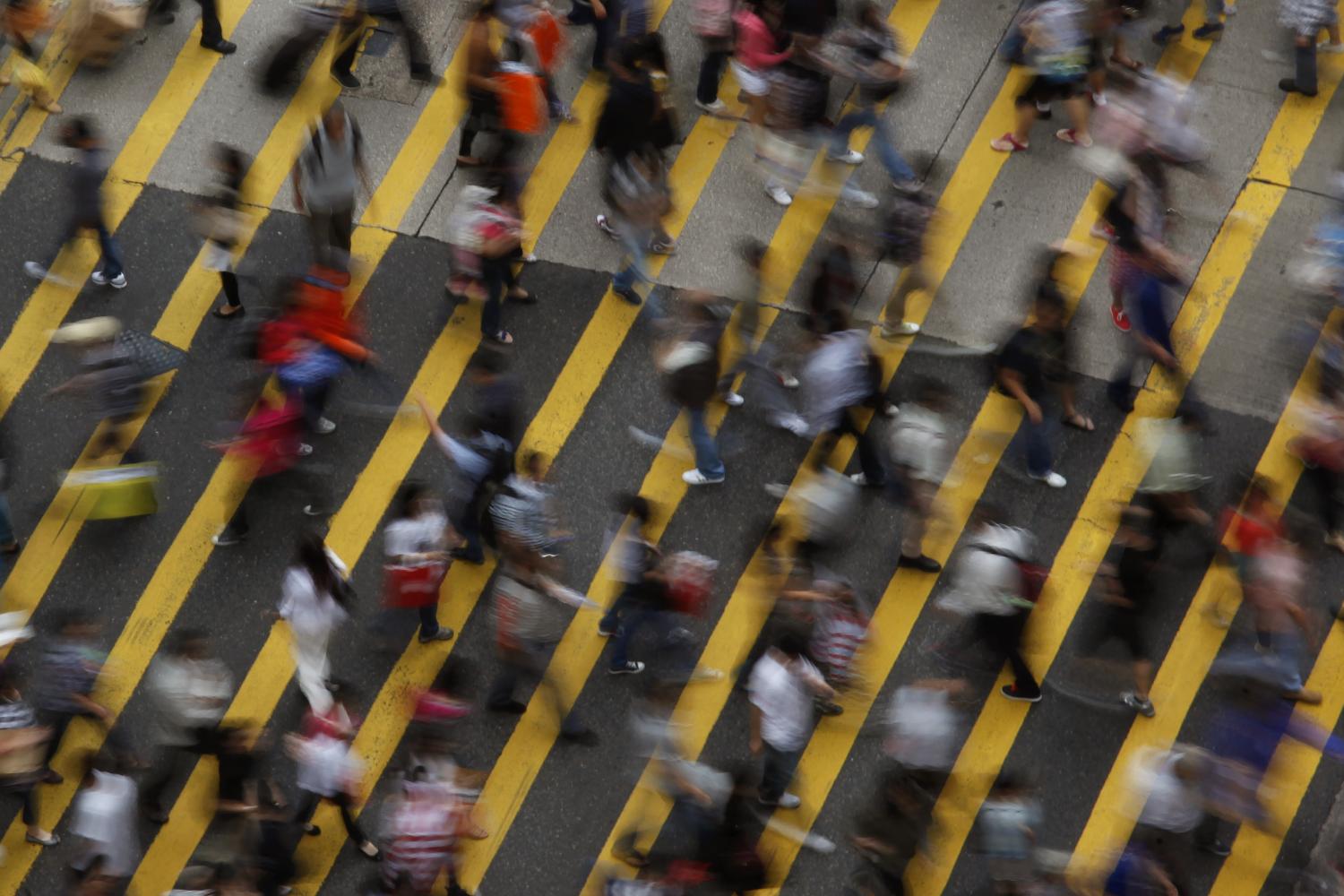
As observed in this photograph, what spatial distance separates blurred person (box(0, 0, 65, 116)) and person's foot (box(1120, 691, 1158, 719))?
1015cm

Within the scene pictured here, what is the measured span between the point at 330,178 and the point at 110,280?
221 cm

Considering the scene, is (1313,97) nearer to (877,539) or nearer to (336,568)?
(877,539)

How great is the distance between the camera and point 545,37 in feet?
49.0

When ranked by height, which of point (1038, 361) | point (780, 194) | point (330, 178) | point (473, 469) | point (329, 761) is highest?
point (1038, 361)

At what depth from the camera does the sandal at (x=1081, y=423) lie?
14008 mm

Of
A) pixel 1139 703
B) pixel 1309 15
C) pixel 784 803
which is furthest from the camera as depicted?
pixel 1309 15

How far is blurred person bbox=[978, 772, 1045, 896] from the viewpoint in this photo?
38.3 ft

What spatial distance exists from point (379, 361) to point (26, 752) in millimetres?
4035

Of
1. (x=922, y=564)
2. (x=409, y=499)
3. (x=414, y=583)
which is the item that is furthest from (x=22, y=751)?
(x=922, y=564)

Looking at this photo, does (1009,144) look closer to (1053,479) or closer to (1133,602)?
(1053,479)

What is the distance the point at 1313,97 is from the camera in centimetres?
1526

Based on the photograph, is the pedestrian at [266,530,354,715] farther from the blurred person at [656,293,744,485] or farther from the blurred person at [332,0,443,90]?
the blurred person at [332,0,443,90]

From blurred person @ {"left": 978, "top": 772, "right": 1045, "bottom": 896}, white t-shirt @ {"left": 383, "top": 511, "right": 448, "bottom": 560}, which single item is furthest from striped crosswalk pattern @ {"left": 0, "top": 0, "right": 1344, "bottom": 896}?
white t-shirt @ {"left": 383, "top": 511, "right": 448, "bottom": 560}

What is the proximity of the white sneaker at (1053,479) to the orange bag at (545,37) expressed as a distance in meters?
5.23
